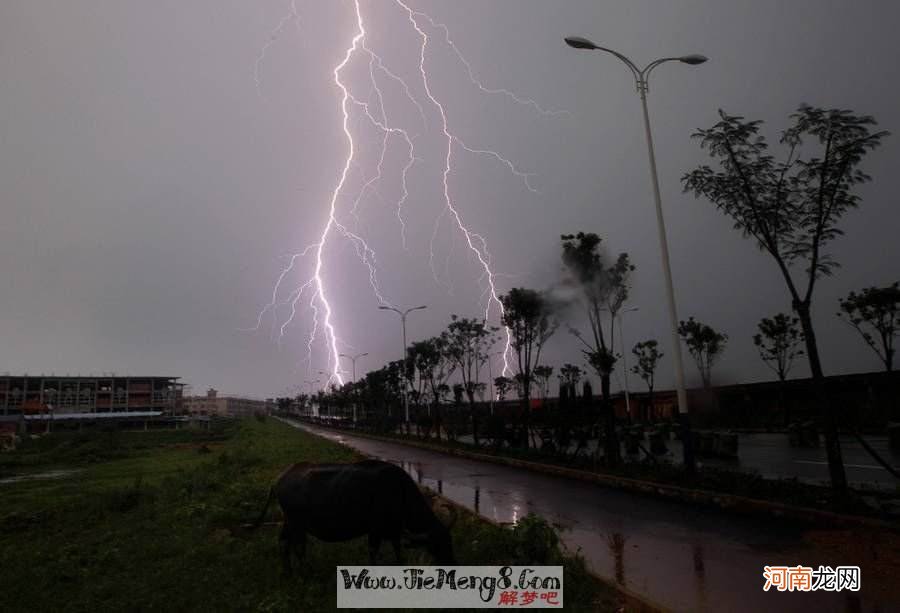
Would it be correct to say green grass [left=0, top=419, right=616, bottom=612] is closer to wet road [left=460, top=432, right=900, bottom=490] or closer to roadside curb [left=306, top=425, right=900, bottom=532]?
roadside curb [left=306, top=425, right=900, bottom=532]

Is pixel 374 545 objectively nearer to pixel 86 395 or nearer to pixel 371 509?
pixel 371 509

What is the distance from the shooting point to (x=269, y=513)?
1116cm

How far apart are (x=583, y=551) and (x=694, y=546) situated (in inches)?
63.9

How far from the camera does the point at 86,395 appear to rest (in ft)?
346

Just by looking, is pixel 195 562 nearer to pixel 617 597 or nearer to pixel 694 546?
pixel 617 597

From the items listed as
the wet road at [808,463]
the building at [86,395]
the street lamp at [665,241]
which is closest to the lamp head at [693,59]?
the street lamp at [665,241]

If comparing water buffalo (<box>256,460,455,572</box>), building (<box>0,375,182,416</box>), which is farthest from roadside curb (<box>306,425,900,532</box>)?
building (<box>0,375,182,416</box>)

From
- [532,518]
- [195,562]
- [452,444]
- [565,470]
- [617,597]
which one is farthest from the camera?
[452,444]

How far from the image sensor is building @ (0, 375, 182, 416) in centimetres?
9844

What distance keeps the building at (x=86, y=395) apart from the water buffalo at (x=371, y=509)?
361ft

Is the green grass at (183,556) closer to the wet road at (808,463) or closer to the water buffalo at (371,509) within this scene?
the water buffalo at (371,509)

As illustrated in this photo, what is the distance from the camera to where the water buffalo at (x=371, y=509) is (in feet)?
19.4

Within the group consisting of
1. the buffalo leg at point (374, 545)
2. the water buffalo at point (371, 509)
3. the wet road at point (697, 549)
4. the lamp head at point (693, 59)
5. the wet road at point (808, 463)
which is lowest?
the wet road at point (808, 463)

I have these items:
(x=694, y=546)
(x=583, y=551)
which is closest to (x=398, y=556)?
(x=583, y=551)
